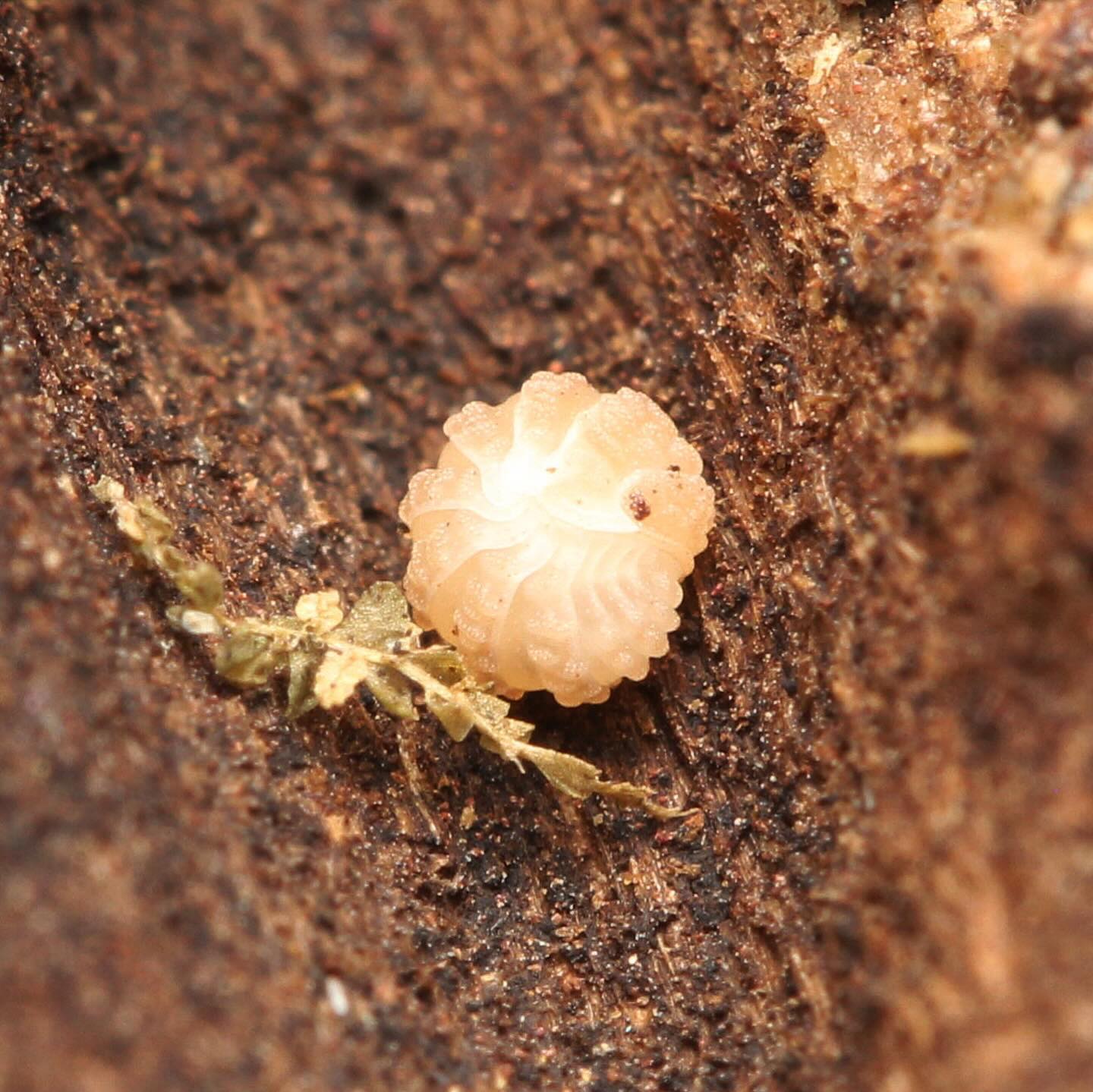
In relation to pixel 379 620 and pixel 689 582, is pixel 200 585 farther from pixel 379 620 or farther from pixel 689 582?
pixel 689 582

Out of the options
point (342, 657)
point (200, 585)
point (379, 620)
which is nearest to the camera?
point (200, 585)

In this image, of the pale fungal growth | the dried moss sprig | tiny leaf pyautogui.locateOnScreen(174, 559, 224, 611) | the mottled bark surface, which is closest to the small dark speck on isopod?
the pale fungal growth

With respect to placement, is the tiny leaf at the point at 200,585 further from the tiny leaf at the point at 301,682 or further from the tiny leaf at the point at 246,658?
the tiny leaf at the point at 301,682

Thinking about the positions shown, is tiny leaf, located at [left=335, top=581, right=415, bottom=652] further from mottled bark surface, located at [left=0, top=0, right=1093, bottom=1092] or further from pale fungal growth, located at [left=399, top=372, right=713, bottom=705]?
mottled bark surface, located at [left=0, top=0, right=1093, bottom=1092]

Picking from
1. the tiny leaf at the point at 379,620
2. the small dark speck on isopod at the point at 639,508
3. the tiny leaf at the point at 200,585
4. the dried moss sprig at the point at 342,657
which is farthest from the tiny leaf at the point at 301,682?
the small dark speck on isopod at the point at 639,508

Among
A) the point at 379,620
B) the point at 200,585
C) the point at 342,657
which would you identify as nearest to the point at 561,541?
the point at 379,620
